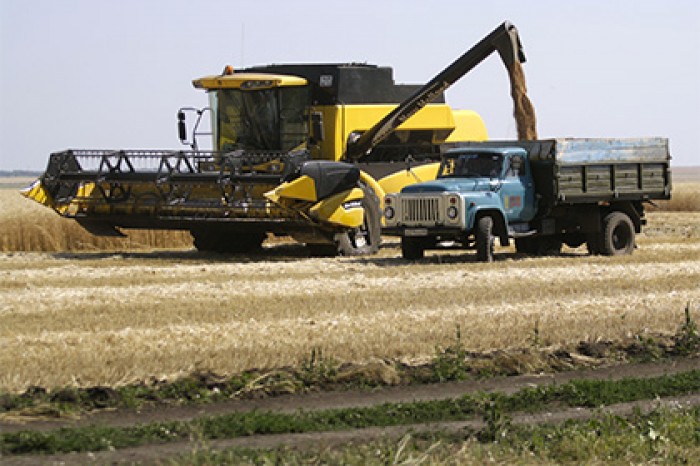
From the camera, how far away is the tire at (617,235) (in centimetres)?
2100

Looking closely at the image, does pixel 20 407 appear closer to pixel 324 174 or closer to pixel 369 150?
pixel 324 174

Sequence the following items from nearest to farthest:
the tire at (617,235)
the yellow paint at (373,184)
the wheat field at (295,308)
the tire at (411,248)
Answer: the wheat field at (295,308) → the tire at (411,248) → the tire at (617,235) → the yellow paint at (373,184)

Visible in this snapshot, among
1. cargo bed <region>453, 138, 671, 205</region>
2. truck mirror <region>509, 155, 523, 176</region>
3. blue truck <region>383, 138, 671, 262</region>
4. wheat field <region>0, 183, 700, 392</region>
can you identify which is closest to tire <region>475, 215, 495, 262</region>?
blue truck <region>383, 138, 671, 262</region>

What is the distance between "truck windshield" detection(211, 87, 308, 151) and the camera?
72.2ft

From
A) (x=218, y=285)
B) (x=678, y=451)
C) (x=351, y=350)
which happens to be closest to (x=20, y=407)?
(x=351, y=350)

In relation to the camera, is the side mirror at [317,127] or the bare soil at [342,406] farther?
the side mirror at [317,127]

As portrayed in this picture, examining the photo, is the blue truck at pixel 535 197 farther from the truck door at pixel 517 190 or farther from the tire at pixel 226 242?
the tire at pixel 226 242

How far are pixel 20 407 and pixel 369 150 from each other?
13662 mm

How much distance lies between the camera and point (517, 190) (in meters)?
20.2

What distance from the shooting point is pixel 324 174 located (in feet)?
65.0

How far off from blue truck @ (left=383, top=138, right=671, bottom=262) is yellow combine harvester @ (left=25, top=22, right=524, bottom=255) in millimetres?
1130

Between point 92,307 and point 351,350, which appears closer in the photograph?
point 351,350

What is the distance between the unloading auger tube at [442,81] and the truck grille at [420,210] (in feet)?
9.06

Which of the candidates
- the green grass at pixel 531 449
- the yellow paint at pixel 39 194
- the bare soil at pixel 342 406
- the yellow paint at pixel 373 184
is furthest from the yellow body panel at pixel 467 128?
the green grass at pixel 531 449
